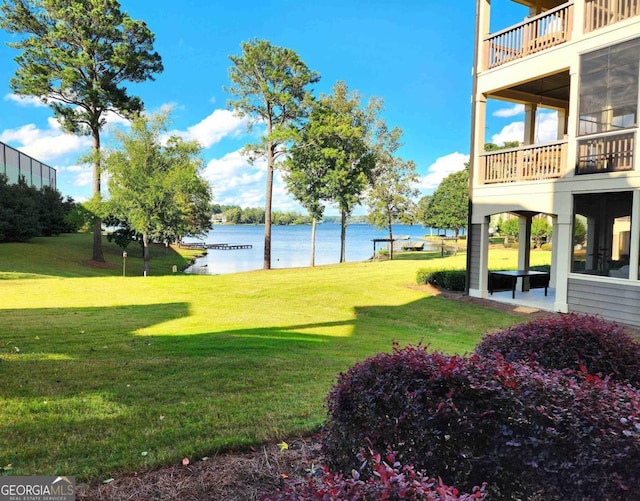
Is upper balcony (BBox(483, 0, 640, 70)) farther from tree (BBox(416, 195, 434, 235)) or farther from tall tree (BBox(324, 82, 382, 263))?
tree (BBox(416, 195, 434, 235))

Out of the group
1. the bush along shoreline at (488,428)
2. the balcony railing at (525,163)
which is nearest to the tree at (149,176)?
the balcony railing at (525,163)

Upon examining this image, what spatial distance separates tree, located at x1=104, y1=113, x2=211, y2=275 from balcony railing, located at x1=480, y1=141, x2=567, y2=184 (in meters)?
15.8

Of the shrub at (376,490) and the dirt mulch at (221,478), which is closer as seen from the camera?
the shrub at (376,490)

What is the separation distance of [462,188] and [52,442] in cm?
4594

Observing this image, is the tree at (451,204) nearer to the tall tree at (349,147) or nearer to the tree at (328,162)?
the tall tree at (349,147)

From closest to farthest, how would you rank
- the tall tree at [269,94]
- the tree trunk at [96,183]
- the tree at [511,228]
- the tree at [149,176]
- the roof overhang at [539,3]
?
the roof overhang at [539,3]
the tree at [149,176]
the tree trunk at [96,183]
the tall tree at [269,94]
the tree at [511,228]

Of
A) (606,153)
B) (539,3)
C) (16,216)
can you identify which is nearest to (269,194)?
(539,3)

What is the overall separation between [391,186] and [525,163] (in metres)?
19.9

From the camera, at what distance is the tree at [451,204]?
42.7 metres

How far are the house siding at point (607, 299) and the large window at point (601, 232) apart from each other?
56 centimetres

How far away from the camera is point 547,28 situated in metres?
10.5

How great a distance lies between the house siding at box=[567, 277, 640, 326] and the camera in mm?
8633

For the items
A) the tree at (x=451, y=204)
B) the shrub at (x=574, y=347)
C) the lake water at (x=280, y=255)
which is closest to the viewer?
the shrub at (x=574, y=347)

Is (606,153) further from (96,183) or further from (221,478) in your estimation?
(96,183)
